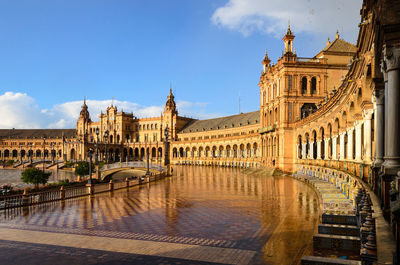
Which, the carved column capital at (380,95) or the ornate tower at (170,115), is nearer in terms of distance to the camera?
the carved column capital at (380,95)

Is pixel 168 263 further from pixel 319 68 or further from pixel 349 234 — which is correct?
pixel 319 68

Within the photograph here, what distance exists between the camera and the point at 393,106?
32.4 ft

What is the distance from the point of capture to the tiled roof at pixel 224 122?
3223 inches

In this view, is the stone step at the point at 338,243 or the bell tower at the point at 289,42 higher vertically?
the bell tower at the point at 289,42

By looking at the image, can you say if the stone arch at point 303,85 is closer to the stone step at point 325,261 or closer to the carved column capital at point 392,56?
the carved column capital at point 392,56

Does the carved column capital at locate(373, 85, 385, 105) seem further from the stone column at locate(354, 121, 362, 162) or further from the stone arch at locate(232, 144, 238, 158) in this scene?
the stone arch at locate(232, 144, 238, 158)

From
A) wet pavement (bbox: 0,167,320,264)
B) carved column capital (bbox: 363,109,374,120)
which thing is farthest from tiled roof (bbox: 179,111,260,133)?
wet pavement (bbox: 0,167,320,264)

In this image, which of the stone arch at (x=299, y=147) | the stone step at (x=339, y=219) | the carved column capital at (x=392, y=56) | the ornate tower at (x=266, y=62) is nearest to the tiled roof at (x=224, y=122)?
the ornate tower at (x=266, y=62)

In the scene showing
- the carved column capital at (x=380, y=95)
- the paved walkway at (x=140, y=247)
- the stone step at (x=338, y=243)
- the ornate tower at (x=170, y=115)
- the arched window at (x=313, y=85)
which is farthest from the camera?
the ornate tower at (x=170, y=115)

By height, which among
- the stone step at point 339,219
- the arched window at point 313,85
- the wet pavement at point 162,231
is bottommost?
the wet pavement at point 162,231

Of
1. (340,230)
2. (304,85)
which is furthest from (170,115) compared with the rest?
(340,230)

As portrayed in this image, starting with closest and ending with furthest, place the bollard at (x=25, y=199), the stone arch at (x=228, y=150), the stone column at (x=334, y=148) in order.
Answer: the bollard at (x=25, y=199), the stone column at (x=334, y=148), the stone arch at (x=228, y=150)

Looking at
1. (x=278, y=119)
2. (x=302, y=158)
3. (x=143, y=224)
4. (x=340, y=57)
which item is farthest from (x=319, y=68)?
(x=143, y=224)

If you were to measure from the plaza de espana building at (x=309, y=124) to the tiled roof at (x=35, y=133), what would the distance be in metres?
1.48
